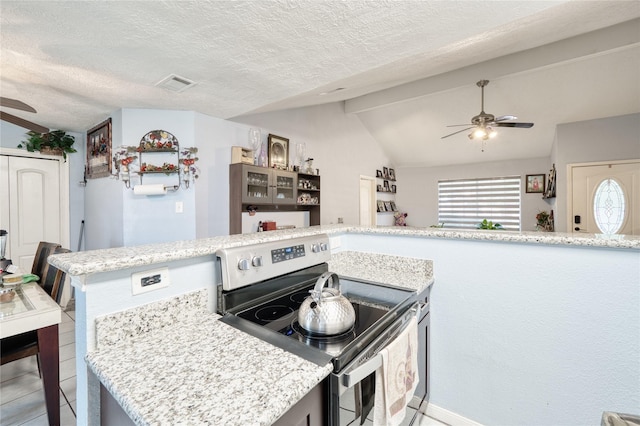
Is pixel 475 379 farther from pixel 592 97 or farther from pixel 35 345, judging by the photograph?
pixel 592 97

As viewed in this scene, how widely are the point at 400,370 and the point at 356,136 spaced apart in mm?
5574

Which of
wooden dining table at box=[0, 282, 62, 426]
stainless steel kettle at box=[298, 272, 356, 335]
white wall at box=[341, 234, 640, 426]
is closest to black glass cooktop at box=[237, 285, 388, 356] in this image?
stainless steel kettle at box=[298, 272, 356, 335]

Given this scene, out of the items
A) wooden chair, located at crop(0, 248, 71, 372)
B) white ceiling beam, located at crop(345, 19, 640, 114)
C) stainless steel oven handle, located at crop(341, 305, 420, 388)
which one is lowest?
wooden chair, located at crop(0, 248, 71, 372)

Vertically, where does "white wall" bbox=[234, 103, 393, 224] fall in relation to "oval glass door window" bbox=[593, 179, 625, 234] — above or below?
above

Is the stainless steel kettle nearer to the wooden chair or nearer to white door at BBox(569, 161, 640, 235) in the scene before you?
the wooden chair

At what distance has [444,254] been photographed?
66.6 inches

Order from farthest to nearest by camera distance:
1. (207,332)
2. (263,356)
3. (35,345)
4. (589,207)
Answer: (589,207)
(35,345)
(207,332)
(263,356)

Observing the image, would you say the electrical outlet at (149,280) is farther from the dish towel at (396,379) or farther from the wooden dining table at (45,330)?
the wooden dining table at (45,330)

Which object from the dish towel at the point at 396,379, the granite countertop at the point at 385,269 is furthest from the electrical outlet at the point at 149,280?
the granite countertop at the point at 385,269

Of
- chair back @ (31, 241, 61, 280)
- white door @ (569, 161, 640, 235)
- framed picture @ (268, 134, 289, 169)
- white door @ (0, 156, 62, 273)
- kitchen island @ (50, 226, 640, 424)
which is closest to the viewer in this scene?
kitchen island @ (50, 226, 640, 424)

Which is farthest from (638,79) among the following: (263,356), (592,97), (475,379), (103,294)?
(103,294)

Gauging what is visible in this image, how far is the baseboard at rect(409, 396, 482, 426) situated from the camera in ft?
5.29

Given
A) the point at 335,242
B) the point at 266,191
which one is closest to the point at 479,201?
the point at 266,191

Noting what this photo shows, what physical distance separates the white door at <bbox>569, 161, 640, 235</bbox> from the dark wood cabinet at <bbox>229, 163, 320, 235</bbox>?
4133mm
